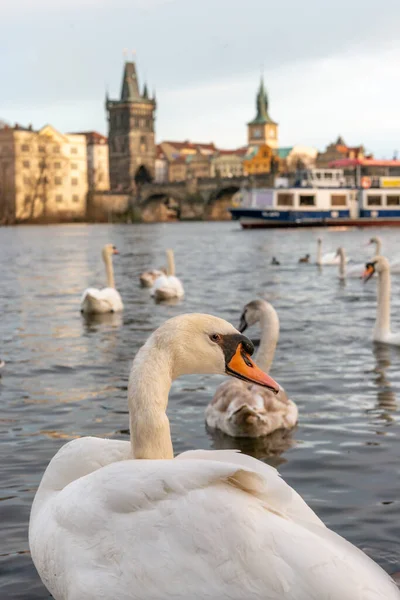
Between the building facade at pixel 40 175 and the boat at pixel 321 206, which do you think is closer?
the boat at pixel 321 206

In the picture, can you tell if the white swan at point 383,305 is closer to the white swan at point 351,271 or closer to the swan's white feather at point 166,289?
the swan's white feather at point 166,289

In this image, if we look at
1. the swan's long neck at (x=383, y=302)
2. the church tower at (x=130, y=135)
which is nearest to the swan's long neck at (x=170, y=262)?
the swan's long neck at (x=383, y=302)

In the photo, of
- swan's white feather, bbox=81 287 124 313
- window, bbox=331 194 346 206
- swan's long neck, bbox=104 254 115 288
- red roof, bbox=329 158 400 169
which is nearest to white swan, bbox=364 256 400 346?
swan's white feather, bbox=81 287 124 313

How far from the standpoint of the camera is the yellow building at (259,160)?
502 ft

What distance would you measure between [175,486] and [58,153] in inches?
5013

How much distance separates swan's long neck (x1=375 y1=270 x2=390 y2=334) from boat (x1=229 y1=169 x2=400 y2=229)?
57612mm

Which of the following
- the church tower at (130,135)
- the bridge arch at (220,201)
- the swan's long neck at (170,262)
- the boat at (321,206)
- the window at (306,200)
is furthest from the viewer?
the church tower at (130,135)

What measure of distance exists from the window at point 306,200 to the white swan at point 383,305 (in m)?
59.2

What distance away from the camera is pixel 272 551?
108 inches

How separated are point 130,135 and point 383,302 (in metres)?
142

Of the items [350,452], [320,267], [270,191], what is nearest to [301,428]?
[350,452]

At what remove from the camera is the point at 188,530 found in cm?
286

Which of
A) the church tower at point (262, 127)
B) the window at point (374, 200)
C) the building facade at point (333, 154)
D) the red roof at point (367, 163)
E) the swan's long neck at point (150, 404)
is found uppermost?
the church tower at point (262, 127)

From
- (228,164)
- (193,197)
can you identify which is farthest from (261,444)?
(228,164)
